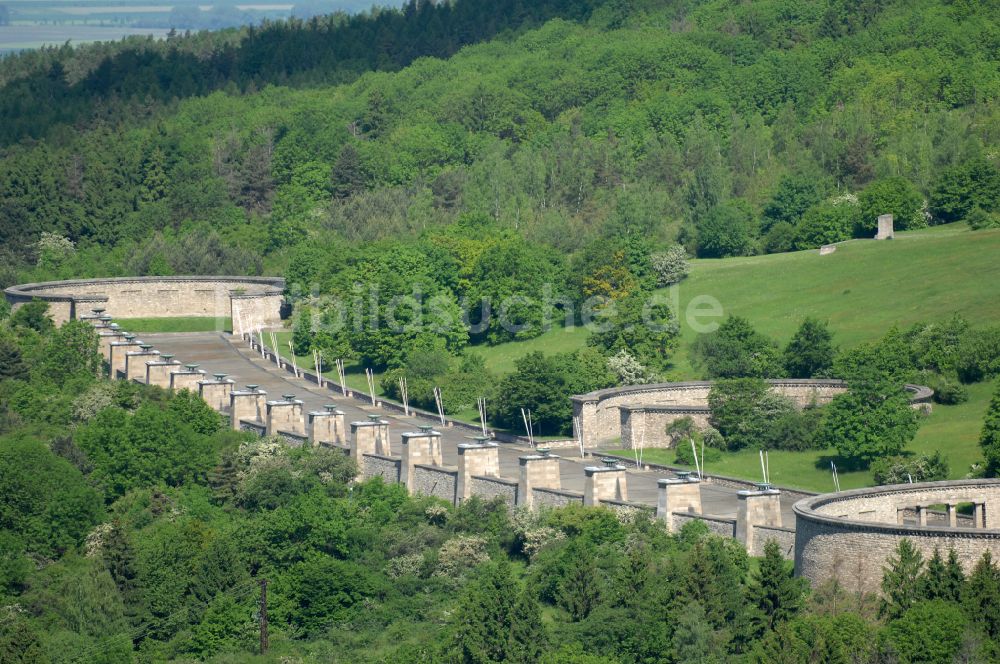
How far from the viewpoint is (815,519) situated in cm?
6041

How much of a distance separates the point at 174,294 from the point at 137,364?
77.5 ft

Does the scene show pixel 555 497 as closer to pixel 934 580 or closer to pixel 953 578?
pixel 934 580

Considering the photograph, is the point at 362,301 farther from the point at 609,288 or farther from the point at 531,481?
the point at 531,481

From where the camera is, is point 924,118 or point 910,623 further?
point 924,118

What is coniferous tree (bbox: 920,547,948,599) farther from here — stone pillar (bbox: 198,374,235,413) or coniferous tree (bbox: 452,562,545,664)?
stone pillar (bbox: 198,374,235,413)

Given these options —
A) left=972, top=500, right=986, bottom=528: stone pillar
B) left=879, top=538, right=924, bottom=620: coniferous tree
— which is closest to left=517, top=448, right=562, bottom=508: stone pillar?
left=972, top=500, right=986, bottom=528: stone pillar

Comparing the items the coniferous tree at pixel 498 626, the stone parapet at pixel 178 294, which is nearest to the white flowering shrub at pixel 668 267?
the stone parapet at pixel 178 294

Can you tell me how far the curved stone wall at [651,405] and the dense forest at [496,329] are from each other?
1.31 m

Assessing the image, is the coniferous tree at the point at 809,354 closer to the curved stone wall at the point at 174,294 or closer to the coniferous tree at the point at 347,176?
the curved stone wall at the point at 174,294

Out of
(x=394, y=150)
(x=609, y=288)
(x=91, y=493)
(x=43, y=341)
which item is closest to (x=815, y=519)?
(x=91, y=493)

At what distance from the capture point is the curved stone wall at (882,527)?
193ft

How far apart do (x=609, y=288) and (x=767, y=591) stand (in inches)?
1964

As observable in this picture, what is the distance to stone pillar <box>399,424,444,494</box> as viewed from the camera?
80.0 meters

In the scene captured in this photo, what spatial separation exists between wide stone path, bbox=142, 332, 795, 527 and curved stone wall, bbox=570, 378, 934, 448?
7.31ft
